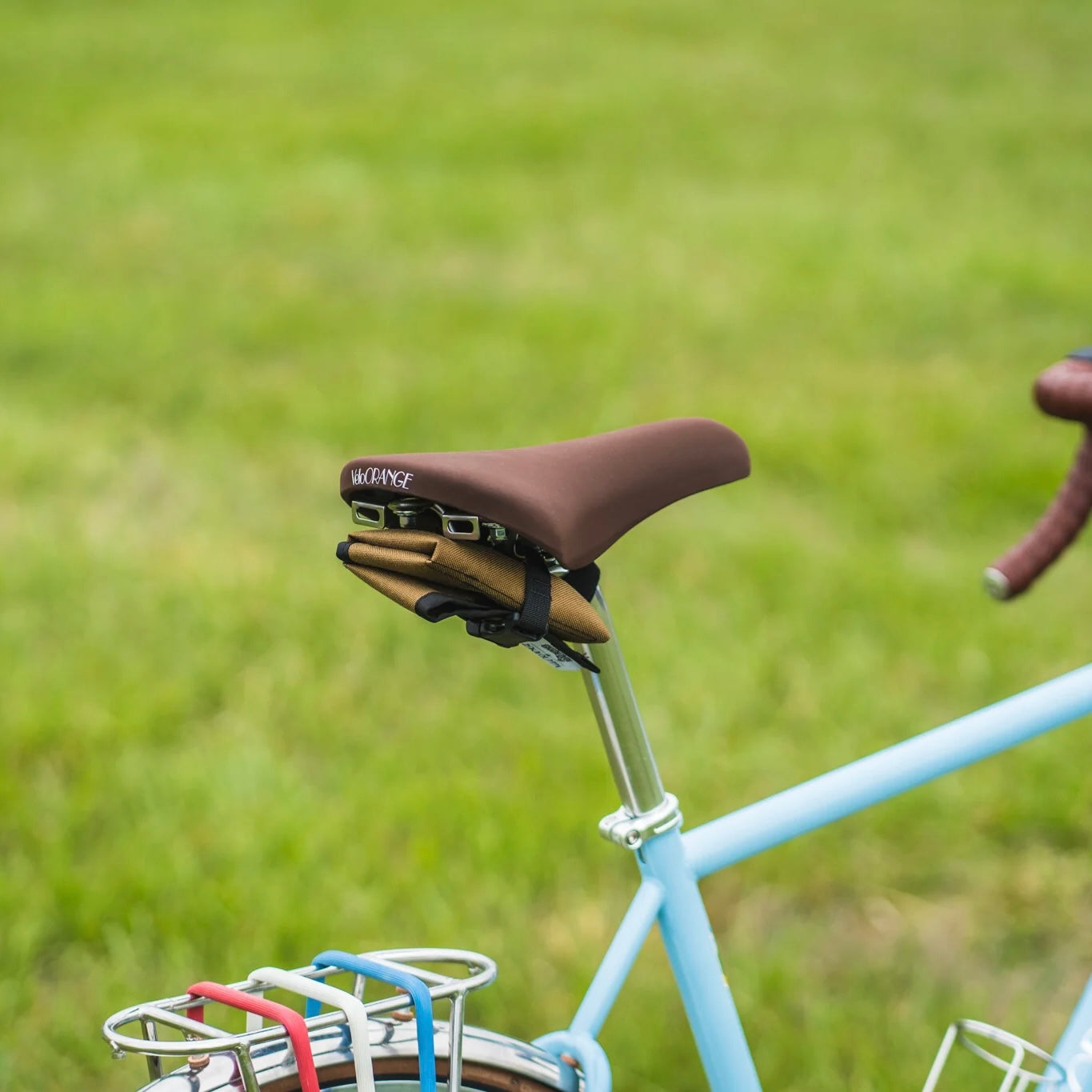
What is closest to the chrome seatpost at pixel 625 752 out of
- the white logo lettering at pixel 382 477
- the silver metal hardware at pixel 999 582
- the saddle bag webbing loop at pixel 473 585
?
the saddle bag webbing loop at pixel 473 585

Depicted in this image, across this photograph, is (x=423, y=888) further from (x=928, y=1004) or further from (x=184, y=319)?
(x=184, y=319)

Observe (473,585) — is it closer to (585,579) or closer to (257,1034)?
(585,579)

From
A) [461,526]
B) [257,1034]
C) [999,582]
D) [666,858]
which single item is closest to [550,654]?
[461,526]

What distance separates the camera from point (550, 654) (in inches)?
48.6

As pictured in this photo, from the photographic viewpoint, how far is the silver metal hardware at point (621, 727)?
1307 mm

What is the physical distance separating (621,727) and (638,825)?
0.11m

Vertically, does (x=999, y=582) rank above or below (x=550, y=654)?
above

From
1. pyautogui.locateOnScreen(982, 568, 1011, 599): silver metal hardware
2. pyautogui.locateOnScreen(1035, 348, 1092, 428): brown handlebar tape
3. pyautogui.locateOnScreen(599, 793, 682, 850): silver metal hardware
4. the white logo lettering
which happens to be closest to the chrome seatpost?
pyautogui.locateOnScreen(599, 793, 682, 850): silver metal hardware

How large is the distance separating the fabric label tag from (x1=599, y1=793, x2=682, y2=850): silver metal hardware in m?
0.20

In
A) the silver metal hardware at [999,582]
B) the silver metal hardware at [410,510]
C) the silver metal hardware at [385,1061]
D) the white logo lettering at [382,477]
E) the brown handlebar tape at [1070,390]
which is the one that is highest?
the brown handlebar tape at [1070,390]

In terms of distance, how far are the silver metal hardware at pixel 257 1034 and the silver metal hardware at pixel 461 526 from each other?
405 millimetres

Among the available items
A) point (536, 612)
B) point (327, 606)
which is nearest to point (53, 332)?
point (327, 606)

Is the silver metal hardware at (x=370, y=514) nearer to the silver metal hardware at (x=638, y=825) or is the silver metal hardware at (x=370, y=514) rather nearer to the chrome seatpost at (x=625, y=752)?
the chrome seatpost at (x=625, y=752)

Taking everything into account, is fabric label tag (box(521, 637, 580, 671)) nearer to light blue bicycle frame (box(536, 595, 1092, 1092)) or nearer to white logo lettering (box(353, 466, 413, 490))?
light blue bicycle frame (box(536, 595, 1092, 1092))
